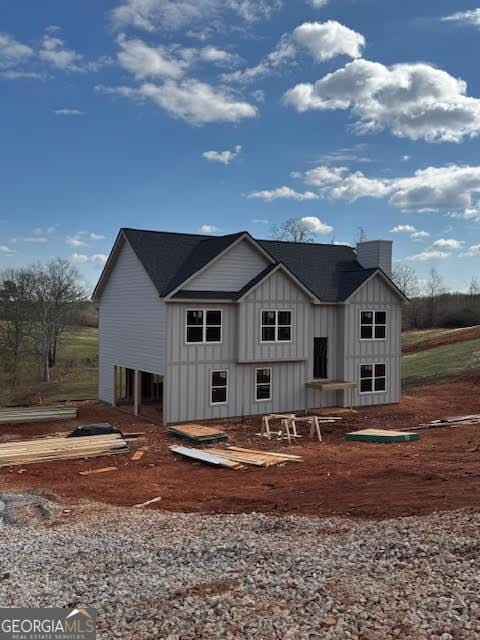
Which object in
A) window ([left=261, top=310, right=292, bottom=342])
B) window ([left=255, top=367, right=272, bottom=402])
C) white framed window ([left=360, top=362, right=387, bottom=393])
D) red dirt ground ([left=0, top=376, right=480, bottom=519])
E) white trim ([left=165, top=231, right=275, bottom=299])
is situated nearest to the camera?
red dirt ground ([left=0, top=376, right=480, bottom=519])

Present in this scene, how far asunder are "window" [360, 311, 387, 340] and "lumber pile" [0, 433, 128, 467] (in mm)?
12583

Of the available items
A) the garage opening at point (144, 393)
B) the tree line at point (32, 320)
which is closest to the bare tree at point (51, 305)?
the tree line at point (32, 320)

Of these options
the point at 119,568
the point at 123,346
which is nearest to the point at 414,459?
the point at 119,568

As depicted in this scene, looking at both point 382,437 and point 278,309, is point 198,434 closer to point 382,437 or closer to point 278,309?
point 382,437

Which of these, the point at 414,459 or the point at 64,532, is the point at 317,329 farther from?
the point at 64,532

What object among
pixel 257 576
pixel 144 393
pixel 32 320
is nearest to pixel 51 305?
pixel 32 320

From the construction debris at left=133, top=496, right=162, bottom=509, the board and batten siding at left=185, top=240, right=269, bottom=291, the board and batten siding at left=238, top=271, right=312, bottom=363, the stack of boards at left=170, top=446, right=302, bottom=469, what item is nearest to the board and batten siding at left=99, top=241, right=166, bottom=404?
the board and batten siding at left=185, top=240, right=269, bottom=291

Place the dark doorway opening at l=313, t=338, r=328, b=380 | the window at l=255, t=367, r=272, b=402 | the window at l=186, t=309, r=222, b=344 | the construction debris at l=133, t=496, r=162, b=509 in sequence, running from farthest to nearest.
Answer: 1. the dark doorway opening at l=313, t=338, r=328, b=380
2. the window at l=255, t=367, r=272, b=402
3. the window at l=186, t=309, r=222, b=344
4. the construction debris at l=133, t=496, r=162, b=509

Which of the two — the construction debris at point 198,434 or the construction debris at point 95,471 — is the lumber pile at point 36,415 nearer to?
the construction debris at point 198,434

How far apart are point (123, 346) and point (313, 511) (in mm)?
Result: 15450

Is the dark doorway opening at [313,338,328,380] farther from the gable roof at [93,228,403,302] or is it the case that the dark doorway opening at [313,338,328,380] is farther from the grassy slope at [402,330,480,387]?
the grassy slope at [402,330,480,387]

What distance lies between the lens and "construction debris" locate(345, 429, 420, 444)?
18.8 meters

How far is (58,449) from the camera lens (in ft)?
54.9

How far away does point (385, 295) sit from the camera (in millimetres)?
26344
